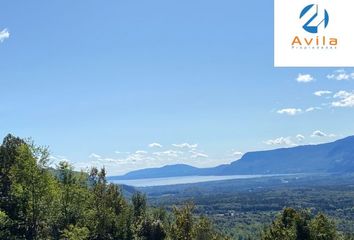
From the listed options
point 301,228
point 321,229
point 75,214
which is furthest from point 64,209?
point 321,229

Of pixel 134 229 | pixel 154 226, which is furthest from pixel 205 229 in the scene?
pixel 134 229

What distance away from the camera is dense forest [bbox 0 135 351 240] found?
53.5 metres

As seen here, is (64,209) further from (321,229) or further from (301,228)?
(321,229)

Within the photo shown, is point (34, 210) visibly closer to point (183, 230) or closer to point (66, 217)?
point (66, 217)

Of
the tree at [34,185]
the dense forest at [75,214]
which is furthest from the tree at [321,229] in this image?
the tree at [34,185]

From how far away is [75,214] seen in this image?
6238cm

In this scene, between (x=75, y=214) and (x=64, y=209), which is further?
(x=75, y=214)

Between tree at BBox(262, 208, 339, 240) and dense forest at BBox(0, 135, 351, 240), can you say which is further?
tree at BBox(262, 208, 339, 240)

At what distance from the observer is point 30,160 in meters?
52.5

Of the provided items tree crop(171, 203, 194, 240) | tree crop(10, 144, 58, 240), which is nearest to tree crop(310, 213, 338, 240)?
tree crop(171, 203, 194, 240)

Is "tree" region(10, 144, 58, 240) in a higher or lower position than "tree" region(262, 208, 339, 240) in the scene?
higher

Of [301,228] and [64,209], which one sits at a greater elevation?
[64,209]

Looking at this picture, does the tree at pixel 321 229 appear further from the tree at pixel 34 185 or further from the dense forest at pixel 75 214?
the tree at pixel 34 185

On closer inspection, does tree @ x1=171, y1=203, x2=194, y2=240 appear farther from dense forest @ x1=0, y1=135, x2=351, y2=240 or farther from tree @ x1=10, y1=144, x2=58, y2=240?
tree @ x1=10, y1=144, x2=58, y2=240
